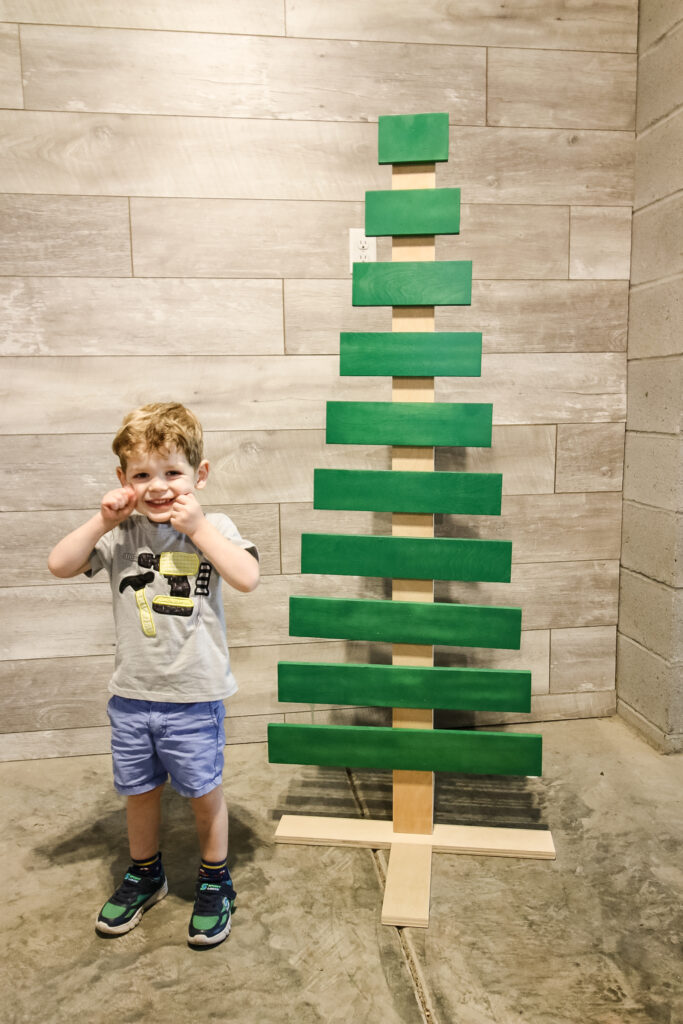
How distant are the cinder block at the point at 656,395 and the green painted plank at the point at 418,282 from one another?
0.74m

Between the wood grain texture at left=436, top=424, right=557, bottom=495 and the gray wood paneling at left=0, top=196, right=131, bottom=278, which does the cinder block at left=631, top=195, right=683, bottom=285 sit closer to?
the wood grain texture at left=436, top=424, right=557, bottom=495

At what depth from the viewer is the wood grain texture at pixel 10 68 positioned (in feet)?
6.20

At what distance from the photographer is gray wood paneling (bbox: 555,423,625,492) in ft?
7.25

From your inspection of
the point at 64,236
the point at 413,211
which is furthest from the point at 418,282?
the point at 64,236

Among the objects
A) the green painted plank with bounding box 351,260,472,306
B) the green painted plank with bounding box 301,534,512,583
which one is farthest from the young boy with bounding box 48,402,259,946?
the green painted plank with bounding box 351,260,472,306

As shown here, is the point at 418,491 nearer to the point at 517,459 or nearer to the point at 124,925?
the point at 517,459

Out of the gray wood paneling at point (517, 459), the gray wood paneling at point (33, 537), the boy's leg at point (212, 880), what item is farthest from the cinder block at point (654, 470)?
the boy's leg at point (212, 880)

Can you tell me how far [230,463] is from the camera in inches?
82.5

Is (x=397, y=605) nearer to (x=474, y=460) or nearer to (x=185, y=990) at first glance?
(x=474, y=460)

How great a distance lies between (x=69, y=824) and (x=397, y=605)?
0.94m

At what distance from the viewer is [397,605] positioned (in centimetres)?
167

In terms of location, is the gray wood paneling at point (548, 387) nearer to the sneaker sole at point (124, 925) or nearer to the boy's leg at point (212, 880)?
the boy's leg at point (212, 880)

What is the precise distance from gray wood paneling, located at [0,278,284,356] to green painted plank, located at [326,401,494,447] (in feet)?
1.79

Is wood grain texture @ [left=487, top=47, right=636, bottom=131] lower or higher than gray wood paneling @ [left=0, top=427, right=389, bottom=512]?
higher
